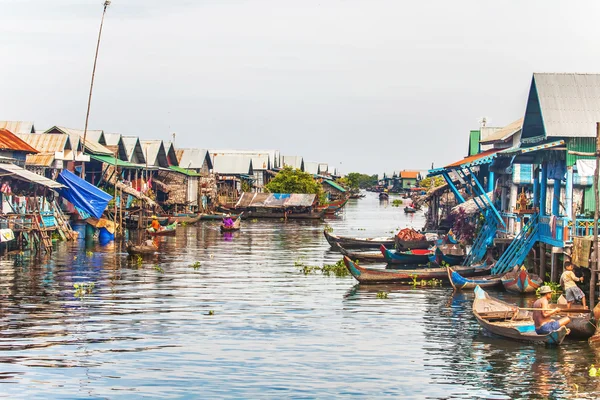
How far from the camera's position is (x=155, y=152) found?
67188 mm

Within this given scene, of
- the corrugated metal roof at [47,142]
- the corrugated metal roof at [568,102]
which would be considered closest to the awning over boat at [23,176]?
the corrugated metal roof at [47,142]

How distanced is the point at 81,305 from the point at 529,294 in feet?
41.1

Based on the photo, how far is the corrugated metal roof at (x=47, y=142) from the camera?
4694cm

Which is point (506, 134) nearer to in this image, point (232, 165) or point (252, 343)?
point (252, 343)

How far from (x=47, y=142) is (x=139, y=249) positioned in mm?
14469

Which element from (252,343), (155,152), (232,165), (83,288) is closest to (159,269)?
(83,288)

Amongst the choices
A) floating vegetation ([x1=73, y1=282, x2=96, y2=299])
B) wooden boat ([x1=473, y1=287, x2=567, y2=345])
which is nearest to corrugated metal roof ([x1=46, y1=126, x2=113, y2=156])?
floating vegetation ([x1=73, y1=282, x2=96, y2=299])

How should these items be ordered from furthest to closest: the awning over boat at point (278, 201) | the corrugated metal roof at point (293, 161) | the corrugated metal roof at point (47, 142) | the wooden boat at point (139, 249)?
the corrugated metal roof at point (293, 161), the awning over boat at point (278, 201), the corrugated metal roof at point (47, 142), the wooden boat at point (139, 249)

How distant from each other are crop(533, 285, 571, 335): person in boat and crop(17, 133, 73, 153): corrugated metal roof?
34336 mm

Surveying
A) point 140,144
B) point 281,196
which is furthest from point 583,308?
point 281,196

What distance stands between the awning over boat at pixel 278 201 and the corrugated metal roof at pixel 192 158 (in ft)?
19.1

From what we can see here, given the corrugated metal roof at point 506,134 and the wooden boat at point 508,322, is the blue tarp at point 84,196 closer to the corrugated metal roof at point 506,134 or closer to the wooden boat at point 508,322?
the corrugated metal roof at point 506,134

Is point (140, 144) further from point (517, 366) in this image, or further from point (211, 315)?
point (517, 366)

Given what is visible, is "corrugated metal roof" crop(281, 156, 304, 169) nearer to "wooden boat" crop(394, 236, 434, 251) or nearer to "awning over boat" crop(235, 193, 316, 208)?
"awning over boat" crop(235, 193, 316, 208)
